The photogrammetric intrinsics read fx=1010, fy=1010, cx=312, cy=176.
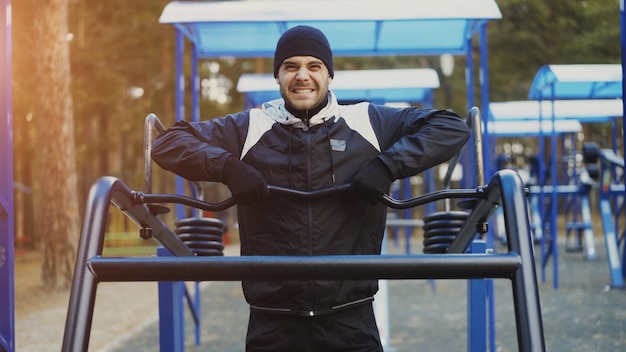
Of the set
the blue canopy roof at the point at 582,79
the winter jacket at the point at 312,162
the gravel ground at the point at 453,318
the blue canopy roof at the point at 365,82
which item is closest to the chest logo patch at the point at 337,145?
the winter jacket at the point at 312,162

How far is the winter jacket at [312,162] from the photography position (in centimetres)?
352

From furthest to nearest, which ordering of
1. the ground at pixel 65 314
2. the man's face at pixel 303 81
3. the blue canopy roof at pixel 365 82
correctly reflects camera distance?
the blue canopy roof at pixel 365 82 → the ground at pixel 65 314 → the man's face at pixel 303 81

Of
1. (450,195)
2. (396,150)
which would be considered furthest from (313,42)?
(450,195)

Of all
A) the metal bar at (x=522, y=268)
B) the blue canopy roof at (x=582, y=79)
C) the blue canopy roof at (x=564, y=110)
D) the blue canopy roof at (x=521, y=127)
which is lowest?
the metal bar at (x=522, y=268)

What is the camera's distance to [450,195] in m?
3.13

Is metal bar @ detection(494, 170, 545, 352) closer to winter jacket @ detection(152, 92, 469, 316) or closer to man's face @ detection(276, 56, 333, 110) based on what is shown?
winter jacket @ detection(152, 92, 469, 316)

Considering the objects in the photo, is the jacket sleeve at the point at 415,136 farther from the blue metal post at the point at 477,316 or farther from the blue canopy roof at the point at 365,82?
the blue canopy roof at the point at 365,82

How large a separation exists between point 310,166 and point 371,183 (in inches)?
18.3

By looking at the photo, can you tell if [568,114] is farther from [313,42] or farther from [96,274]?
[96,274]

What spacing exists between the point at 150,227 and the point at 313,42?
0.92 m

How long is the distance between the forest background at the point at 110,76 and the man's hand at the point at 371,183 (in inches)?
414

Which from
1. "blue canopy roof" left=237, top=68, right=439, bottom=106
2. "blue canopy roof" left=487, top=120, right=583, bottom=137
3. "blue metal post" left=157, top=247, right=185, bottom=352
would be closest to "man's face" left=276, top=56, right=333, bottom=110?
"blue metal post" left=157, top=247, right=185, bottom=352

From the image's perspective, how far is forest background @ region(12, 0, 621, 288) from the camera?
44.5ft

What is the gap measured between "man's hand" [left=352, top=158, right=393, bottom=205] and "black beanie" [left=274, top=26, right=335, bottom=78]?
621mm
